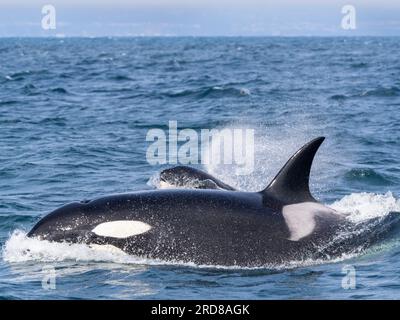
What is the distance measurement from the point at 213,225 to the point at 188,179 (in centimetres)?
305

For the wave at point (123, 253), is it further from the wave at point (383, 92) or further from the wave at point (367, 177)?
the wave at point (383, 92)

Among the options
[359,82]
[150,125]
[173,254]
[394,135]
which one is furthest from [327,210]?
[359,82]

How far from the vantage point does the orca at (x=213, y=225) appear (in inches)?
416

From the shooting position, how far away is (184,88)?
38406 millimetres

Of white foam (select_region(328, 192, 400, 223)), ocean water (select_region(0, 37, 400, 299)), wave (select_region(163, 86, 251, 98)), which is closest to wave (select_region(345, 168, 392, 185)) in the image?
ocean water (select_region(0, 37, 400, 299))

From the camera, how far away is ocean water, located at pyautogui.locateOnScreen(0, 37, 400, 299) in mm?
10078

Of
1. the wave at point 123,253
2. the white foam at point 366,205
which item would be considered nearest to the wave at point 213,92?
the white foam at point 366,205

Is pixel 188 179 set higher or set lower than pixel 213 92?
higher

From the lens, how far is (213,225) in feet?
35.0

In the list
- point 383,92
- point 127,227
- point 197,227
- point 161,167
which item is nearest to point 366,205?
point 197,227

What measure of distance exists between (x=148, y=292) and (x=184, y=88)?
95.2 feet

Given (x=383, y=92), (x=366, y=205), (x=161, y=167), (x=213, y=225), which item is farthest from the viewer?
(x=383, y=92)

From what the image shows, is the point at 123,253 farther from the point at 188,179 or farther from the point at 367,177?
the point at 367,177
